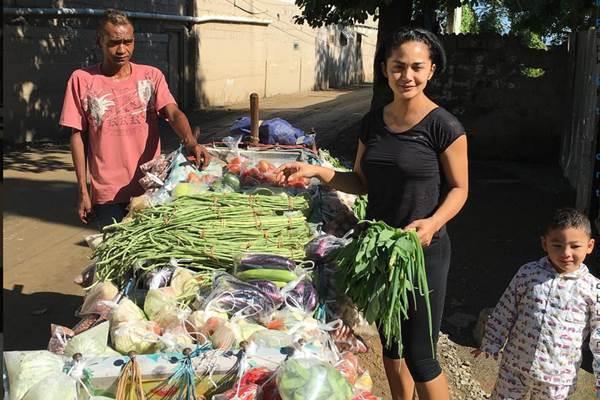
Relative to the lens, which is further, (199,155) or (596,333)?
(199,155)

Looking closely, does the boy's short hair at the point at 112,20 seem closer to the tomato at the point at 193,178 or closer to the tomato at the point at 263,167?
the tomato at the point at 193,178

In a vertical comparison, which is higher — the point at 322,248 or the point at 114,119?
the point at 114,119

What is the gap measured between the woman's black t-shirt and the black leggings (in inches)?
3.3

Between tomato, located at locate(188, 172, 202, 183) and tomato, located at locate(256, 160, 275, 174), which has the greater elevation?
tomato, located at locate(256, 160, 275, 174)

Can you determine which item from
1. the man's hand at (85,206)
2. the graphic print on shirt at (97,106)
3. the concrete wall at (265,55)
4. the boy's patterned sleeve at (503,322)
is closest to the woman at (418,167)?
the boy's patterned sleeve at (503,322)

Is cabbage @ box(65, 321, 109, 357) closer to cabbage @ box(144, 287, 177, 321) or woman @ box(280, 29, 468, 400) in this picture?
cabbage @ box(144, 287, 177, 321)

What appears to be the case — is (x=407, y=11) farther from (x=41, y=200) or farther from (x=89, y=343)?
(x=89, y=343)

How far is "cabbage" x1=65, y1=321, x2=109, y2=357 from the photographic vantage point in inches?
105

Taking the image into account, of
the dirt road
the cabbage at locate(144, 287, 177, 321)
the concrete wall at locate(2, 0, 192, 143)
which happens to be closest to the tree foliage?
the dirt road

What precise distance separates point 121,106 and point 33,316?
2.14 meters

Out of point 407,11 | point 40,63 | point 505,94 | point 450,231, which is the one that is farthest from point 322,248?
point 40,63

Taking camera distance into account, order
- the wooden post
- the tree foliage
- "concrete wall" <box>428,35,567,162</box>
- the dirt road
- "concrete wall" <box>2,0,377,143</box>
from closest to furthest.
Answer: the dirt road, the wooden post, the tree foliage, "concrete wall" <box>428,35,567,162</box>, "concrete wall" <box>2,0,377,143</box>

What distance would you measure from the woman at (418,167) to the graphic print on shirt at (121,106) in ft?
4.95

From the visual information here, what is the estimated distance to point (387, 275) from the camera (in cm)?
281
